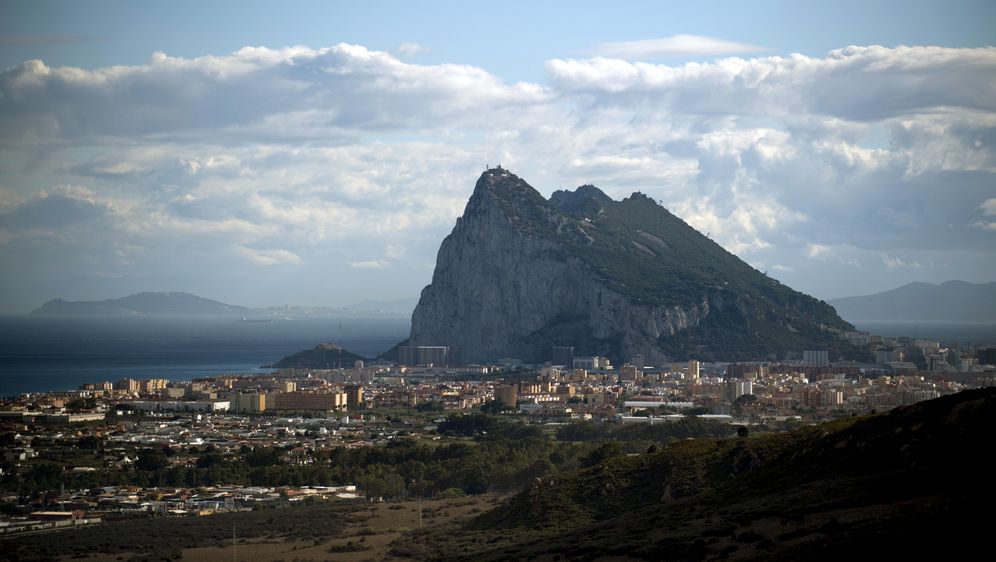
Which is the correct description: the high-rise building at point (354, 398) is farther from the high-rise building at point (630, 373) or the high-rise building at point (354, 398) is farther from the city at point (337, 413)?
the high-rise building at point (630, 373)

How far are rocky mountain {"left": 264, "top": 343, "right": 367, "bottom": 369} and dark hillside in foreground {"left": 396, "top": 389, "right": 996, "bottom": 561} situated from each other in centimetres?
12825

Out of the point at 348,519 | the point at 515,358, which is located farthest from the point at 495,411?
the point at 515,358

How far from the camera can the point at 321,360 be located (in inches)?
7308

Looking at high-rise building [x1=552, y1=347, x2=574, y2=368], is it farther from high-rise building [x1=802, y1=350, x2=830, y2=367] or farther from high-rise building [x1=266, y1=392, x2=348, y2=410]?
high-rise building [x1=266, y1=392, x2=348, y2=410]

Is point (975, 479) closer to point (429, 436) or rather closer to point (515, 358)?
point (429, 436)

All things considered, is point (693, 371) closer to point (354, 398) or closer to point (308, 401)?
point (354, 398)

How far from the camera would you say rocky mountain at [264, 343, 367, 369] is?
182 m

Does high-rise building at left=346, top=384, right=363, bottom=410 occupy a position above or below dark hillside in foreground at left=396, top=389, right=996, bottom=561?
above

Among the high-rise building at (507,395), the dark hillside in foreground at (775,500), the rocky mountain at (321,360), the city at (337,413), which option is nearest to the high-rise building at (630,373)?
the city at (337,413)

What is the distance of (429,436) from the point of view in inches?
3752

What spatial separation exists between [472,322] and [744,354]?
126ft

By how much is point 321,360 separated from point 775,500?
494ft

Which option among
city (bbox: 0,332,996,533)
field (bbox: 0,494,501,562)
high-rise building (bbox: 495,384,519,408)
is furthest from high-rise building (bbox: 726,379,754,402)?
field (bbox: 0,494,501,562)

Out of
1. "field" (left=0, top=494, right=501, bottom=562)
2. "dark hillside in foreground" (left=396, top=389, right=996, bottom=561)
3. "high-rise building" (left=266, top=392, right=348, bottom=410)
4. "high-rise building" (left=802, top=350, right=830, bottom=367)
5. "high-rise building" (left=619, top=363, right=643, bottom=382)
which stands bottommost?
"field" (left=0, top=494, right=501, bottom=562)
